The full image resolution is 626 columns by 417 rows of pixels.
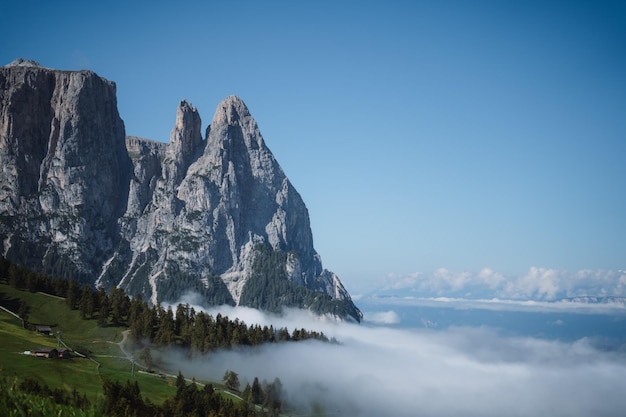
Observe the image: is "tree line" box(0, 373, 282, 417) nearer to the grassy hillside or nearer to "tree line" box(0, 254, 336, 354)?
the grassy hillside

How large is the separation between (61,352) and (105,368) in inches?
403

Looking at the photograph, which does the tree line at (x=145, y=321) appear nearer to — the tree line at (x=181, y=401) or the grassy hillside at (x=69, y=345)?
the grassy hillside at (x=69, y=345)

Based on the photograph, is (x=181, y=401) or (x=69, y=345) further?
(x=69, y=345)

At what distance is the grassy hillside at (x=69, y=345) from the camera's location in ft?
370

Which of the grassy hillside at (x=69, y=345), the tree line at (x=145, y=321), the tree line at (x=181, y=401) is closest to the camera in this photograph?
the tree line at (x=181, y=401)

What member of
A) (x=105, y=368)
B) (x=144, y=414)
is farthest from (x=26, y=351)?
(x=144, y=414)

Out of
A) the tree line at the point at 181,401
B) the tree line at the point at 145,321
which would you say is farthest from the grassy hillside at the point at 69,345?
the tree line at the point at 181,401

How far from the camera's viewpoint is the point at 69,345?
15275 cm

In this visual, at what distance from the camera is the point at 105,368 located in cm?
13638

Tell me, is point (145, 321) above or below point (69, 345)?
above

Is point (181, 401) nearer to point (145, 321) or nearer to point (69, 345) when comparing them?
point (69, 345)

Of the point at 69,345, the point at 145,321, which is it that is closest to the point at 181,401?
the point at 69,345

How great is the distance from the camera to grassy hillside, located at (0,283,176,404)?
112750mm

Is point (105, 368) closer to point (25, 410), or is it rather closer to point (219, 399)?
point (219, 399)
